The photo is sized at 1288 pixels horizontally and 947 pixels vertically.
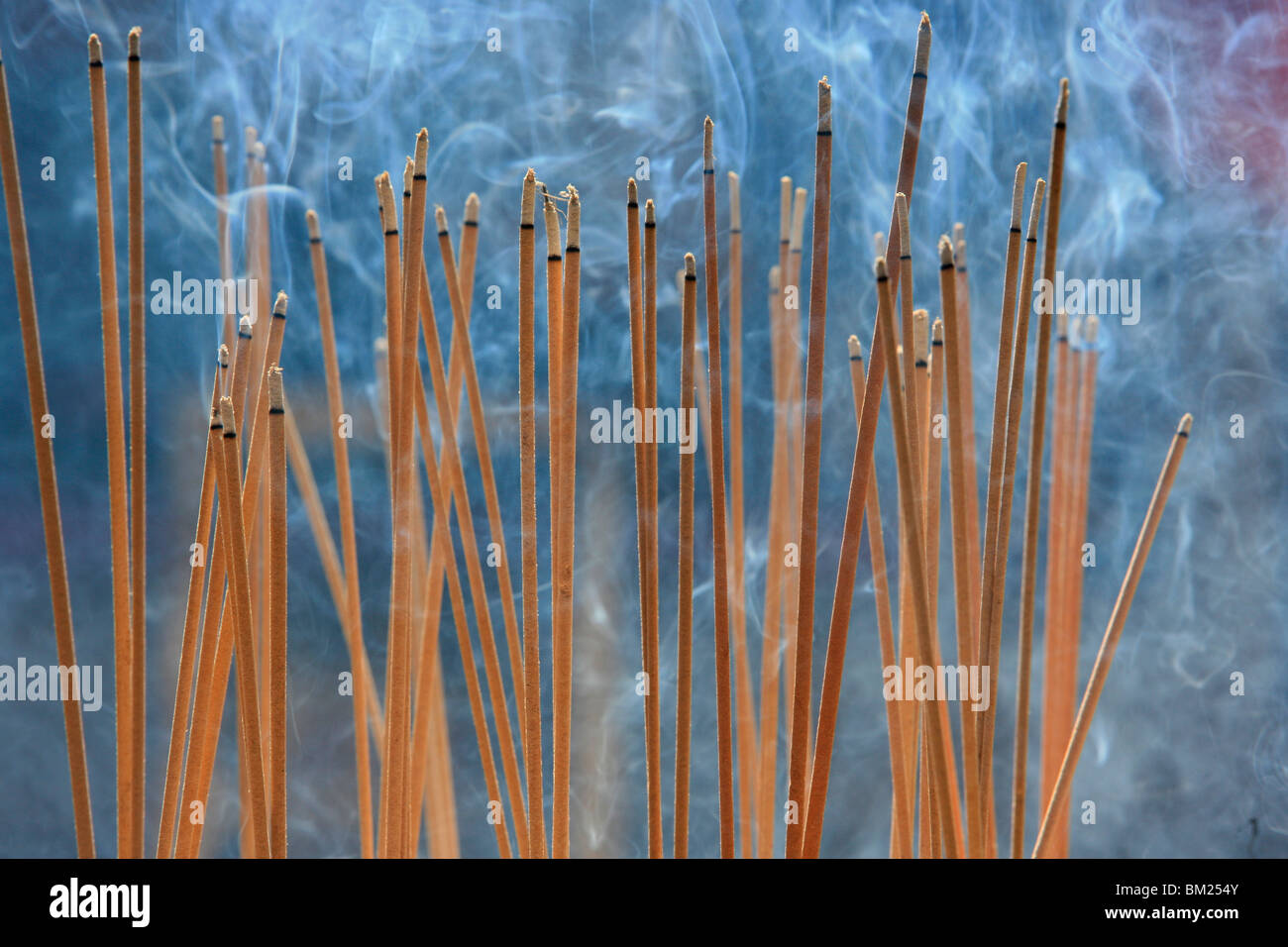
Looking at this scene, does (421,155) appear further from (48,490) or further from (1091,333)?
(1091,333)

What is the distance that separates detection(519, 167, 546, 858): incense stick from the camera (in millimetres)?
518

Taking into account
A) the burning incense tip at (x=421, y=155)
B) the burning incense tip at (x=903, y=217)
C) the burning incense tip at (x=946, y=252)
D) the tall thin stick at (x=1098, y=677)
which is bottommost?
the tall thin stick at (x=1098, y=677)

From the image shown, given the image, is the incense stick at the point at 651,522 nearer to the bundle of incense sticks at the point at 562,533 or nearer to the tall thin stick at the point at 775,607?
the bundle of incense sticks at the point at 562,533

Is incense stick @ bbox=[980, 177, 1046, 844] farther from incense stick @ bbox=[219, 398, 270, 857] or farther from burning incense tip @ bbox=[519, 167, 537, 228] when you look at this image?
incense stick @ bbox=[219, 398, 270, 857]

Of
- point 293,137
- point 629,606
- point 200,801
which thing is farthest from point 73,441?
point 200,801

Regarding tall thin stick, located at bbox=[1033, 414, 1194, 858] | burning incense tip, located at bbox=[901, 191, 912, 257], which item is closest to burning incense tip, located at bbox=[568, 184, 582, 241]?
burning incense tip, located at bbox=[901, 191, 912, 257]

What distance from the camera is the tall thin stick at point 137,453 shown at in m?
0.49

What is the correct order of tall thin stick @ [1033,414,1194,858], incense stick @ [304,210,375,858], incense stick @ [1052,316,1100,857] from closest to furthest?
tall thin stick @ [1033,414,1194,858] → incense stick @ [304,210,375,858] → incense stick @ [1052,316,1100,857]

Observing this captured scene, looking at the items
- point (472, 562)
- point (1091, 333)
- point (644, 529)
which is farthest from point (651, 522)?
point (1091, 333)

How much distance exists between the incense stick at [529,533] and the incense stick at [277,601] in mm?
119

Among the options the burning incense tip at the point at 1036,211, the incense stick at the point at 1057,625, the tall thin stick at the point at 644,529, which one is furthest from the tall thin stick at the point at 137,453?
the incense stick at the point at 1057,625

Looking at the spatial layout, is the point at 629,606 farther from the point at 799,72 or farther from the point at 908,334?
the point at 908,334

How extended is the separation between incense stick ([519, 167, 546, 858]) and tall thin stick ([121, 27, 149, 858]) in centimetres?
18

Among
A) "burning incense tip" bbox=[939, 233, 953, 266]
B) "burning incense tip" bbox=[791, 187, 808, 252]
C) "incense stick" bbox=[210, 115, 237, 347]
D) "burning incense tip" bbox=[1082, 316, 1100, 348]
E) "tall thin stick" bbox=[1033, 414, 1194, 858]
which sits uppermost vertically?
"incense stick" bbox=[210, 115, 237, 347]
